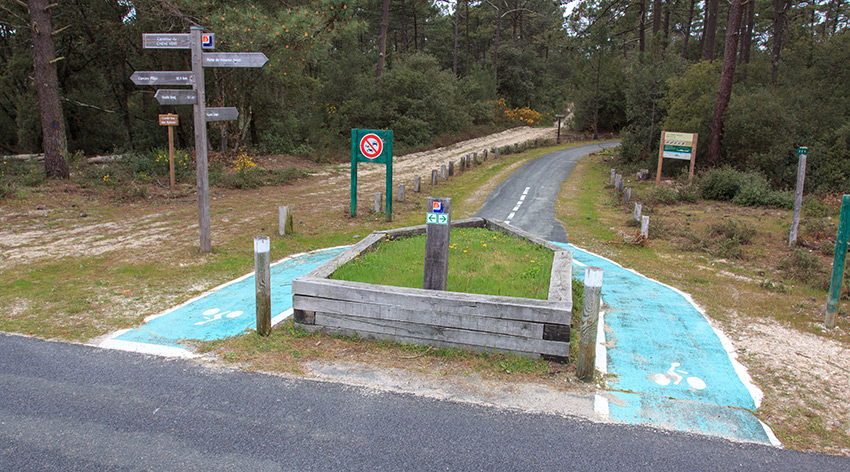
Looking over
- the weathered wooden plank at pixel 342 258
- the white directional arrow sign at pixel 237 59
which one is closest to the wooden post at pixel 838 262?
the weathered wooden plank at pixel 342 258

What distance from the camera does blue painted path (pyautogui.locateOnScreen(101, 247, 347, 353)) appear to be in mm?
6117

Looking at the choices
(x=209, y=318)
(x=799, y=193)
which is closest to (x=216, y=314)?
(x=209, y=318)

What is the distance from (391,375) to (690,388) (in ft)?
9.74

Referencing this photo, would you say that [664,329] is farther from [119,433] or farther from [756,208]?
[756,208]

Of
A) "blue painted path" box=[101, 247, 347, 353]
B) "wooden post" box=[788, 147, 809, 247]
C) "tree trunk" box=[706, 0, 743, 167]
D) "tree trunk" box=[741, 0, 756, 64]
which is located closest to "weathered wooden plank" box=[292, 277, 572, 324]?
"blue painted path" box=[101, 247, 347, 353]

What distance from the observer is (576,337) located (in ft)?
21.1

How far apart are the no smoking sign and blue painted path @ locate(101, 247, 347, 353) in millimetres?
6112

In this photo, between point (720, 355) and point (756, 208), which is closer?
point (720, 355)

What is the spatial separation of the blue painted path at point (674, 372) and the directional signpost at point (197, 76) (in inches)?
275

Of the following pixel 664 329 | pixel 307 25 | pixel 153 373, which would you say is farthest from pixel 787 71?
pixel 153 373

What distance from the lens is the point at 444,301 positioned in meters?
5.65

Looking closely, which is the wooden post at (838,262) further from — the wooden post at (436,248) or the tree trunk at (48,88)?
the tree trunk at (48,88)

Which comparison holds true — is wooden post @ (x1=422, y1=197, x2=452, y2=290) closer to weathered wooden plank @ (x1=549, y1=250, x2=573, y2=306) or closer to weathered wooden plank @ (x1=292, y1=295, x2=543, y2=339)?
weathered wooden plank @ (x1=292, y1=295, x2=543, y2=339)

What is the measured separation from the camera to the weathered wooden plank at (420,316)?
552cm
